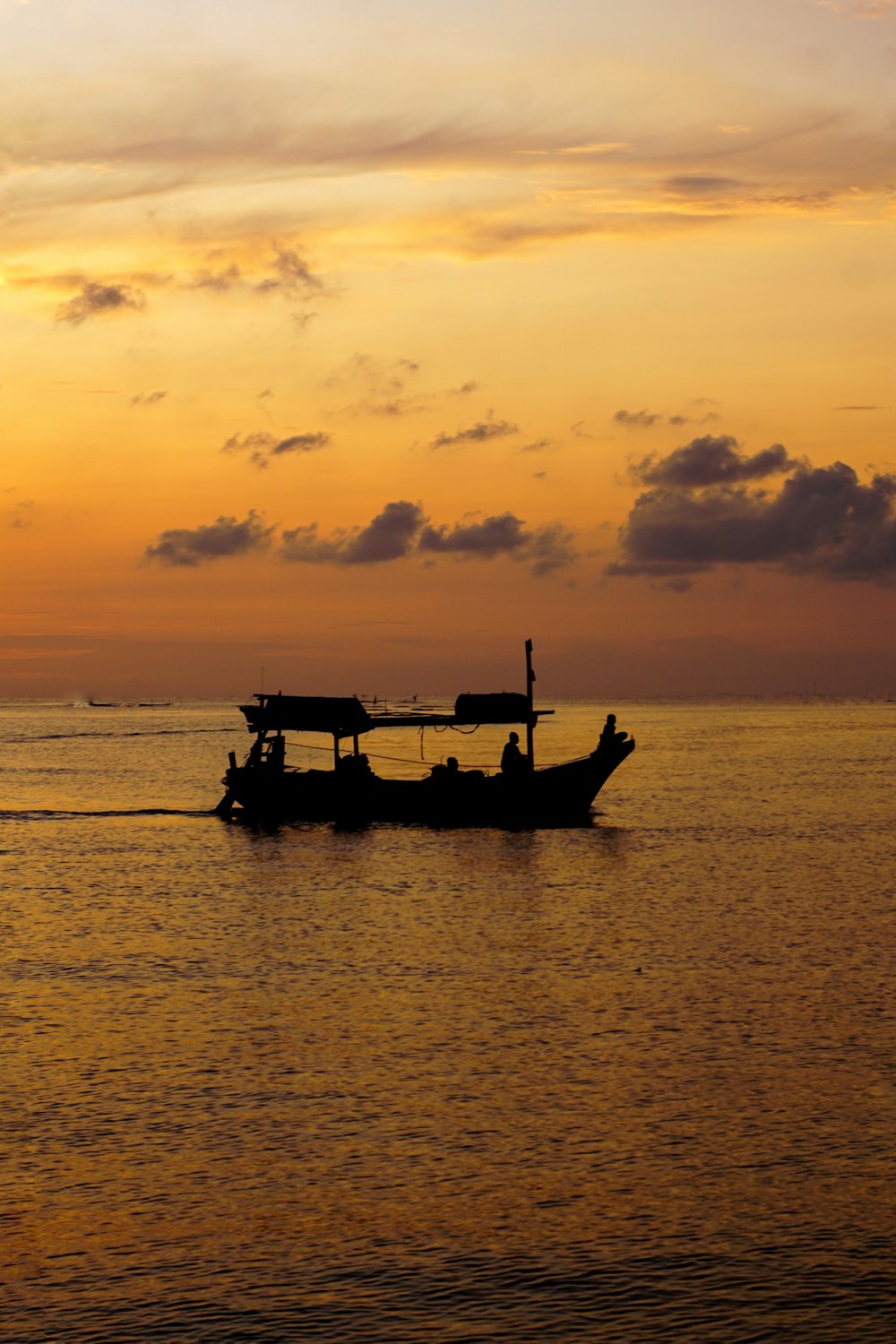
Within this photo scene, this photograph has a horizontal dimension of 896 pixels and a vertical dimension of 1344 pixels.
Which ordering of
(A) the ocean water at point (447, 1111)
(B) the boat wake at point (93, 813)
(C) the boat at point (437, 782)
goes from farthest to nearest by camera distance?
(B) the boat wake at point (93, 813) → (C) the boat at point (437, 782) → (A) the ocean water at point (447, 1111)

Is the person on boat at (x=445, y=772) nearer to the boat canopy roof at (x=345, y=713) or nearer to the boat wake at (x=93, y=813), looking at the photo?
the boat canopy roof at (x=345, y=713)

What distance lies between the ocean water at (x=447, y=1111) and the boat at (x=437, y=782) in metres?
12.3

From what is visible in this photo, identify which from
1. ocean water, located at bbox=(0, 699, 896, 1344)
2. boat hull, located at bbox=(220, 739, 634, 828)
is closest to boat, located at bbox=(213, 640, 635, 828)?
boat hull, located at bbox=(220, 739, 634, 828)

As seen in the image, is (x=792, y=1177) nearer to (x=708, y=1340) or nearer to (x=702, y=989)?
(x=708, y=1340)

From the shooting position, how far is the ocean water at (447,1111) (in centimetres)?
1189

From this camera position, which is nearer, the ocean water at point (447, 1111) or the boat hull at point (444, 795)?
the ocean water at point (447, 1111)

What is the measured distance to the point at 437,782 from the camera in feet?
168

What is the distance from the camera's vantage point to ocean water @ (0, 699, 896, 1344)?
11.9 metres

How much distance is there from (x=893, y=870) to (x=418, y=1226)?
32.2m

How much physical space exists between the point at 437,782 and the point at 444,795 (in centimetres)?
53

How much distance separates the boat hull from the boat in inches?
1.3

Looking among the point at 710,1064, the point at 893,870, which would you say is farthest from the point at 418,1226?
the point at 893,870

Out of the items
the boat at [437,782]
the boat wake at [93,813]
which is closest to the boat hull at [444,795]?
the boat at [437,782]

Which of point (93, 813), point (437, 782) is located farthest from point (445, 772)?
point (93, 813)
